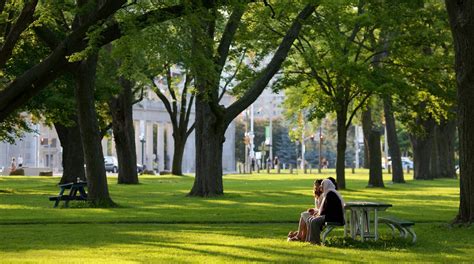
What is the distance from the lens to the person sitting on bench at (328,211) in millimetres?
16234

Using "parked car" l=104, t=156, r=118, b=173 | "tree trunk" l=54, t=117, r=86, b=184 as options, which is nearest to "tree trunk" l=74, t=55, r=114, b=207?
"tree trunk" l=54, t=117, r=86, b=184

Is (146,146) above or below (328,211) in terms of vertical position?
above

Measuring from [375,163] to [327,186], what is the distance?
97.5 ft

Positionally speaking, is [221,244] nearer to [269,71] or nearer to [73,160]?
[269,71]

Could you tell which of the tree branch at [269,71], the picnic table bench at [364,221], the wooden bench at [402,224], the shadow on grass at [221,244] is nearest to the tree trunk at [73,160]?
the tree branch at [269,71]

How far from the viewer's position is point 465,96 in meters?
19.2

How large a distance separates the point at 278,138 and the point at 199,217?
4896 inches

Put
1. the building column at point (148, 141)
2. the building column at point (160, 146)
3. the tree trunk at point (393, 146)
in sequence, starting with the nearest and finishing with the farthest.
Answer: the tree trunk at point (393, 146) → the building column at point (148, 141) → the building column at point (160, 146)

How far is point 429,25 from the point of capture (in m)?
40.5

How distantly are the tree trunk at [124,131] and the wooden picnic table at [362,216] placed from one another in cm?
3425

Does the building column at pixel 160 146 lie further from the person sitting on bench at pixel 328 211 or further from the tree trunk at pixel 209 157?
the person sitting on bench at pixel 328 211

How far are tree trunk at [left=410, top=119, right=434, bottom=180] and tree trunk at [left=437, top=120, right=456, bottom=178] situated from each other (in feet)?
12.6

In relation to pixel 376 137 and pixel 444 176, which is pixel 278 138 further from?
pixel 376 137

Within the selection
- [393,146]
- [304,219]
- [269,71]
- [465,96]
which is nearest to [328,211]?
[304,219]
